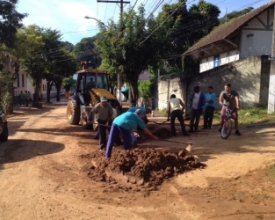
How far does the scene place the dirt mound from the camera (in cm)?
679

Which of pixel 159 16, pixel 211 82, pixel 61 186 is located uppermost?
pixel 159 16

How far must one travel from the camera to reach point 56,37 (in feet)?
139

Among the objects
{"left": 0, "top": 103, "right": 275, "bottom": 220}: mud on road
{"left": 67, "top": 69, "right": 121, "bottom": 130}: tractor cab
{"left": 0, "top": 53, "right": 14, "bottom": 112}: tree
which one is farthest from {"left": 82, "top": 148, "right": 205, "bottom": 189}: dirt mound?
{"left": 0, "top": 53, "right": 14, "bottom": 112}: tree

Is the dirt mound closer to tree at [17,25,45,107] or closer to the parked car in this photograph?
the parked car

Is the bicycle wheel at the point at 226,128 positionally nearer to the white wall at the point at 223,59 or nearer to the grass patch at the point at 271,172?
the grass patch at the point at 271,172

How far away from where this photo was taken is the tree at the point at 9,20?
18009 mm

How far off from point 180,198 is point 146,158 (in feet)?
5.49

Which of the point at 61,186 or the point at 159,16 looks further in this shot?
the point at 159,16

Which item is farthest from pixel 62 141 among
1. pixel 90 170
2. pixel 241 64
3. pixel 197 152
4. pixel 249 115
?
pixel 241 64

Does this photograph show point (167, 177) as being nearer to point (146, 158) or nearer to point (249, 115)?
point (146, 158)

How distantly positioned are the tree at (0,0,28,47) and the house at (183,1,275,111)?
417 inches

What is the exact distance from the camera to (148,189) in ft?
21.0

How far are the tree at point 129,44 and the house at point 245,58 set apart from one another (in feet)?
10.4

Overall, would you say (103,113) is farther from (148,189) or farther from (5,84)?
(5,84)
